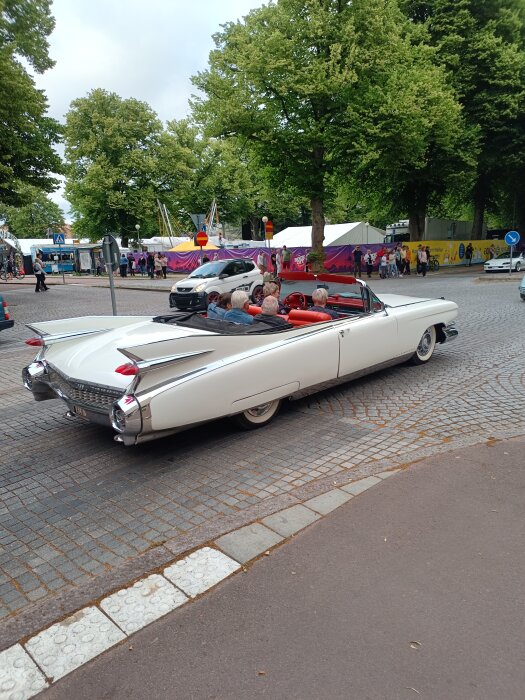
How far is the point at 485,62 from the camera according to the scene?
91.8 feet

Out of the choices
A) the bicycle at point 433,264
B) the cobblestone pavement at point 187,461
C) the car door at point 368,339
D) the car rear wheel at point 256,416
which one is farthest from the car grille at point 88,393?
the bicycle at point 433,264

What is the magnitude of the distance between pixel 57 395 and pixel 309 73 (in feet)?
69.5

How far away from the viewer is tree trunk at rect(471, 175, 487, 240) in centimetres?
3466

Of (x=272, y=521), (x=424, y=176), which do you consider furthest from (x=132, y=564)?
(x=424, y=176)

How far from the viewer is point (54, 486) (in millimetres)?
3982

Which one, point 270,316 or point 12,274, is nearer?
point 270,316

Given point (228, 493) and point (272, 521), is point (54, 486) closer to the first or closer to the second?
point (228, 493)

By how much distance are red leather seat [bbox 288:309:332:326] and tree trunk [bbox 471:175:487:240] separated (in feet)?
111

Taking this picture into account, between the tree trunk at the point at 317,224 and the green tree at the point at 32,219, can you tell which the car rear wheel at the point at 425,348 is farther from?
the green tree at the point at 32,219

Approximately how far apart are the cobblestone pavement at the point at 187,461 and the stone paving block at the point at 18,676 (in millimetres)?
117

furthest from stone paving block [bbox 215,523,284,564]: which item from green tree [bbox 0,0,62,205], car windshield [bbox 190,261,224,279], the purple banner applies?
the purple banner

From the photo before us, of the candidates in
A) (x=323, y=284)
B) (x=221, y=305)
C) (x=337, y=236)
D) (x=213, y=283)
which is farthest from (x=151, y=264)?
(x=221, y=305)

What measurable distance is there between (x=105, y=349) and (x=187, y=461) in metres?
1.33

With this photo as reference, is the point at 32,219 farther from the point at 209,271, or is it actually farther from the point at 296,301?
the point at 296,301
